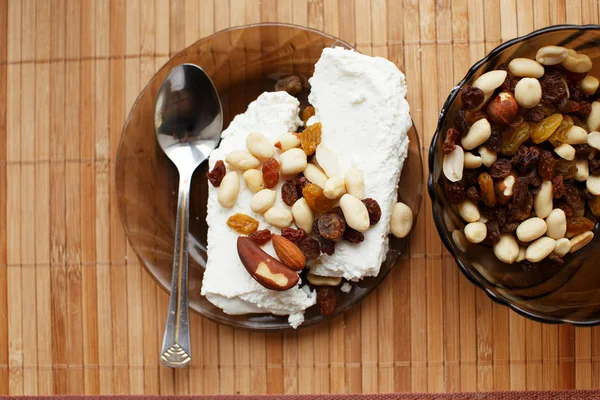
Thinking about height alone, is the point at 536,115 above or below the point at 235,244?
above

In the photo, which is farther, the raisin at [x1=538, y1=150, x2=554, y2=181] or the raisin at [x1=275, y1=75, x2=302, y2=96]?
the raisin at [x1=275, y1=75, x2=302, y2=96]

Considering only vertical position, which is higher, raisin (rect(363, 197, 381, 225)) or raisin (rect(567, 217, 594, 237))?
raisin (rect(363, 197, 381, 225))

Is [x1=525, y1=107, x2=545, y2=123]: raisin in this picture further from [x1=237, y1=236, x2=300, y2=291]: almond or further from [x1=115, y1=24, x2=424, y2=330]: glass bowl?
[x1=237, y1=236, x2=300, y2=291]: almond

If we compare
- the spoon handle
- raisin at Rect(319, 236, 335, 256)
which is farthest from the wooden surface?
raisin at Rect(319, 236, 335, 256)

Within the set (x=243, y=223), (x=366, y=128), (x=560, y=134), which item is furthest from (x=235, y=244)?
(x=560, y=134)

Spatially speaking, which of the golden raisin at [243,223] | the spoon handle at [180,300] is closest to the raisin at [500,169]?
the golden raisin at [243,223]

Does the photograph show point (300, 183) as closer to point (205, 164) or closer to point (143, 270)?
point (205, 164)
